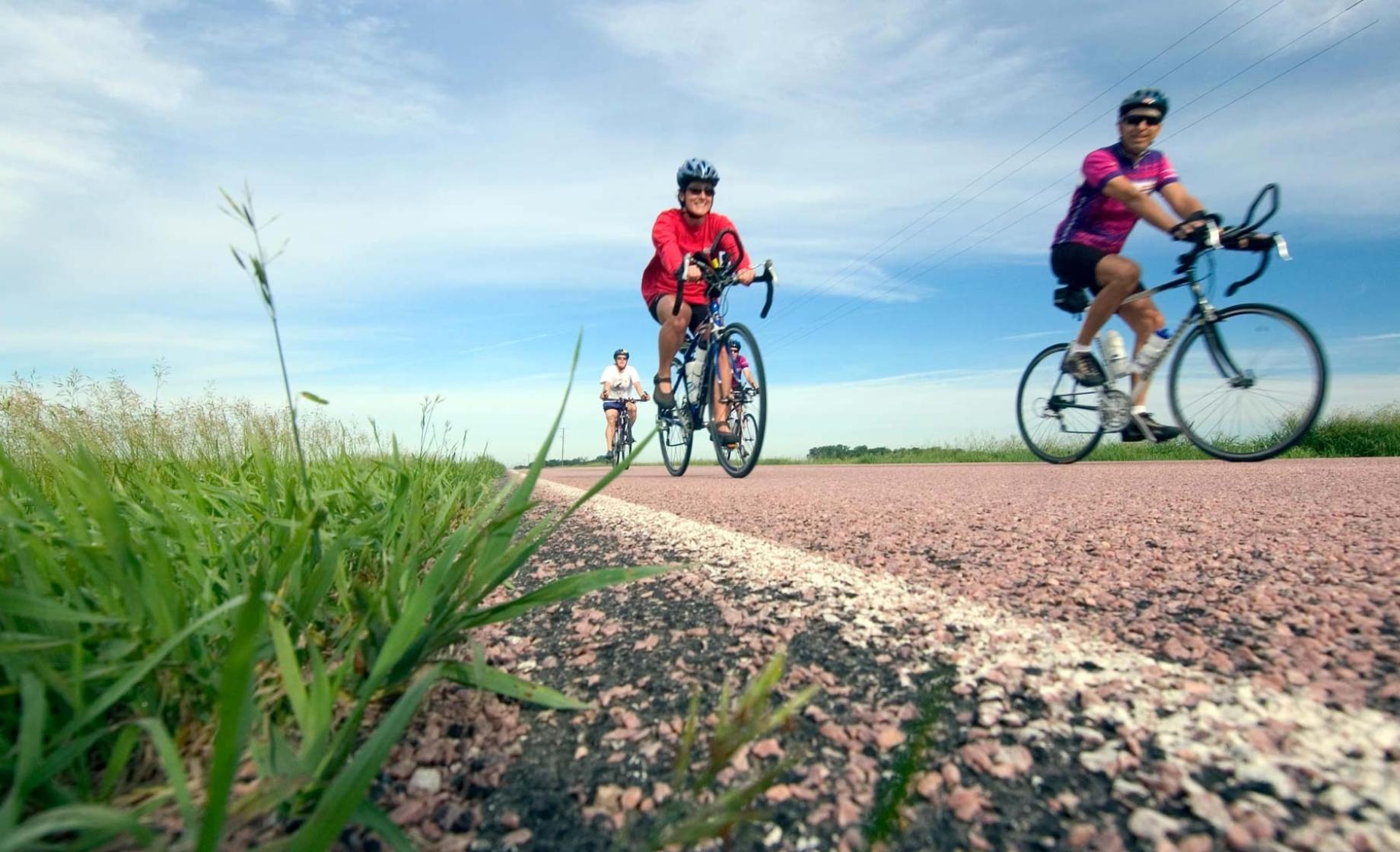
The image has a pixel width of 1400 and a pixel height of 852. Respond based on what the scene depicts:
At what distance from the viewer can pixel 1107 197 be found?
19.3 feet

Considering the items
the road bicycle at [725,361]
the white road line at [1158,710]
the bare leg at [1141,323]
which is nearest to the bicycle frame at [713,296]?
the road bicycle at [725,361]

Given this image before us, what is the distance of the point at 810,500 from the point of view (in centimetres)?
338

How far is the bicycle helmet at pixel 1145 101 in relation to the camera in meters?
5.81

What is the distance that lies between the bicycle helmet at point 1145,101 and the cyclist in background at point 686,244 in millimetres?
3024

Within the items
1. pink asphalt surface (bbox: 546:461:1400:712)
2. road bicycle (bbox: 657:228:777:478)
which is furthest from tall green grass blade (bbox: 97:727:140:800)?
road bicycle (bbox: 657:228:777:478)

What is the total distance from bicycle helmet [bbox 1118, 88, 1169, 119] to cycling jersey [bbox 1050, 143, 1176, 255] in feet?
0.89

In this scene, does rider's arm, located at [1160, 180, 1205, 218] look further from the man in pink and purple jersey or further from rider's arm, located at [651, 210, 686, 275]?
rider's arm, located at [651, 210, 686, 275]

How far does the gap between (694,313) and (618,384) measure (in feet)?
23.5

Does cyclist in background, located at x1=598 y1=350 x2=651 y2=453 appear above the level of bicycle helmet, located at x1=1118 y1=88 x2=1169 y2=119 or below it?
below

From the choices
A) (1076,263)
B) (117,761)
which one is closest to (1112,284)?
(1076,263)

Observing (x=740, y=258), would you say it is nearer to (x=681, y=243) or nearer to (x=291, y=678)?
(x=681, y=243)

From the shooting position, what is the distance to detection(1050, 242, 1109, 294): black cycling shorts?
612 centimetres

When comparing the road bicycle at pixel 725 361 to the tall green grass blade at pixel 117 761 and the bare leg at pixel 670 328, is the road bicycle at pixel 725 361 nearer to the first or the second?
the bare leg at pixel 670 328

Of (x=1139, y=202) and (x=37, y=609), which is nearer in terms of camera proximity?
(x=37, y=609)
